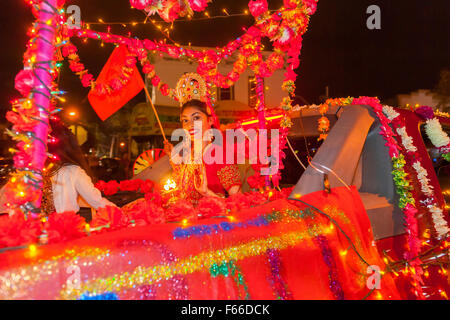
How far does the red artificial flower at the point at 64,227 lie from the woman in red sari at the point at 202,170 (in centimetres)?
162

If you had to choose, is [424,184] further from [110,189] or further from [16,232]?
[110,189]

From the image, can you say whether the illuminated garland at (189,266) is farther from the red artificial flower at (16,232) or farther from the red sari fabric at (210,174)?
the red sari fabric at (210,174)

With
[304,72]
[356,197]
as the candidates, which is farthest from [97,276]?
[304,72]

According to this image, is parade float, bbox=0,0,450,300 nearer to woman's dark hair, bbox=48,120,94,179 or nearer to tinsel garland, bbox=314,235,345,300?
tinsel garland, bbox=314,235,345,300

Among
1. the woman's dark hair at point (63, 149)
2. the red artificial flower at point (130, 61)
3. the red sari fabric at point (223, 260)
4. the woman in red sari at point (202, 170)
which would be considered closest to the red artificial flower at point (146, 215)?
the red sari fabric at point (223, 260)

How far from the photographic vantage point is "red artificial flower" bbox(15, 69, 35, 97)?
1.65m

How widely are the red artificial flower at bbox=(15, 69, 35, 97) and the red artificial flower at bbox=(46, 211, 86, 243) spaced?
0.70 meters

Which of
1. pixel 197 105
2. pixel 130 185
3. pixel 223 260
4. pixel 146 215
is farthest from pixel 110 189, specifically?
pixel 223 260

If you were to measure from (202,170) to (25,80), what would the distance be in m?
1.91

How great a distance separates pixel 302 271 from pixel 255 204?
0.56m

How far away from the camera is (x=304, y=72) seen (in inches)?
615

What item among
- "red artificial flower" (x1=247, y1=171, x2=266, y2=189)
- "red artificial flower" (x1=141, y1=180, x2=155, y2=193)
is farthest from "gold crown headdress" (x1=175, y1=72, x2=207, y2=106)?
"red artificial flower" (x1=141, y1=180, x2=155, y2=193)

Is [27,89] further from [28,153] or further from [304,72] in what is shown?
[304,72]

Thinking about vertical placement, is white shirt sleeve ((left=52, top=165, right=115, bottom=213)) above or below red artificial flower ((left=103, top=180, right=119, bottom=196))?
below
